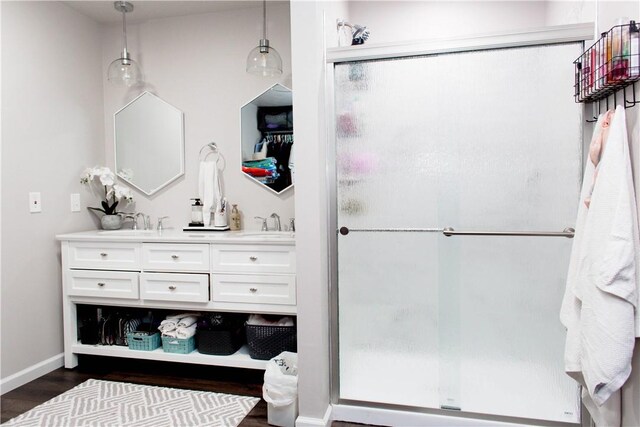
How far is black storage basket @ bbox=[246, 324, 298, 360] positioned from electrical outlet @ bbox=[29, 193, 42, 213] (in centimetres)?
157

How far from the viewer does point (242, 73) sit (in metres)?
3.15

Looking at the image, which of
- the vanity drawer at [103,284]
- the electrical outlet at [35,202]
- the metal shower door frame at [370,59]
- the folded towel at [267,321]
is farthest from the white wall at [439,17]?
the electrical outlet at [35,202]

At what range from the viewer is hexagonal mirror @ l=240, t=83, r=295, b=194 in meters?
3.08

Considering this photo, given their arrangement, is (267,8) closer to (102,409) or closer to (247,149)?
(247,149)

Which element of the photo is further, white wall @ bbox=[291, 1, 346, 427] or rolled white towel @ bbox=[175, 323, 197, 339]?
rolled white towel @ bbox=[175, 323, 197, 339]

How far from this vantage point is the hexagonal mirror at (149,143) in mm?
3273

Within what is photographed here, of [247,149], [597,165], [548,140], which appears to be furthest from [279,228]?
[597,165]

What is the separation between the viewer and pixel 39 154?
9.39 feet

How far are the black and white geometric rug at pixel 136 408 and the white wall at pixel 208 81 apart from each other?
45.9 inches

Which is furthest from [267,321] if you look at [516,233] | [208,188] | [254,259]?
[516,233]

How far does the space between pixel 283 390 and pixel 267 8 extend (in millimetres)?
2457

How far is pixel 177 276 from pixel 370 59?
1688 mm

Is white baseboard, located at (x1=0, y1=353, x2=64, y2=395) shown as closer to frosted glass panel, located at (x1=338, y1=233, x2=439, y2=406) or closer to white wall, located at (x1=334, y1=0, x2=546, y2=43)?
frosted glass panel, located at (x1=338, y1=233, x2=439, y2=406)

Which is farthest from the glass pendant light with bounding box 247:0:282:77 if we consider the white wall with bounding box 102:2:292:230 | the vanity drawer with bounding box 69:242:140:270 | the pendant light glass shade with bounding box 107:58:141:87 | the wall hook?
the wall hook
